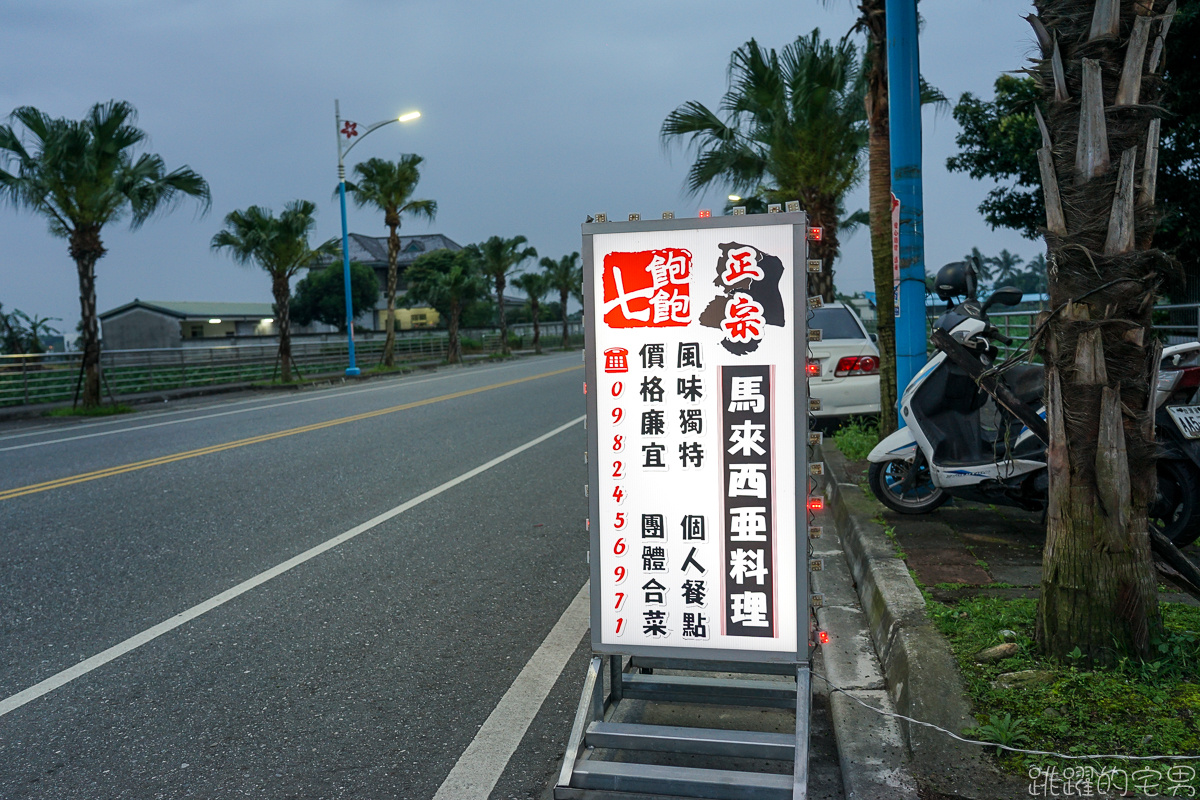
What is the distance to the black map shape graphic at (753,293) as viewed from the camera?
3.18 m

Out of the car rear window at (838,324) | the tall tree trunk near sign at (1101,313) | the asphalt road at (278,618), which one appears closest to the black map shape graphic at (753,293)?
the tall tree trunk near sign at (1101,313)

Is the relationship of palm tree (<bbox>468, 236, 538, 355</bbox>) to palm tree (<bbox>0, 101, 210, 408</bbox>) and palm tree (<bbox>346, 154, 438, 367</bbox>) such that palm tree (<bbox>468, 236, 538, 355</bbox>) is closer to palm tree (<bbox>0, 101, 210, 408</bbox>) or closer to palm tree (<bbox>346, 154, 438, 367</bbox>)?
palm tree (<bbox>346, 154, 438, 367</bbox>)

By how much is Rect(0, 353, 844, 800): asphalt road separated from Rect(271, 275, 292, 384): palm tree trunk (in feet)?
56.8

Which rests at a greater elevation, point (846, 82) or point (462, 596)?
point (846, 82)

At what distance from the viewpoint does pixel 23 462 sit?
1091 centimetres

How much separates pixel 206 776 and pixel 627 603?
5.33 ft

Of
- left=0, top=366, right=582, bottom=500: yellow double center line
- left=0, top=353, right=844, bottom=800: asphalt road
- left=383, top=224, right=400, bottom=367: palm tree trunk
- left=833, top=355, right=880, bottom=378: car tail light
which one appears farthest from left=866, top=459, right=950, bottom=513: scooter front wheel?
left=383, top=224, right=400, bottom=367: palm tree trunk

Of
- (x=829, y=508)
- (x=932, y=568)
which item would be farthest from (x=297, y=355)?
(x=932, y=568)

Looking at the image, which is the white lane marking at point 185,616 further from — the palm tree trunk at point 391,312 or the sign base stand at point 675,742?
the palm tree trunk at point 391,312

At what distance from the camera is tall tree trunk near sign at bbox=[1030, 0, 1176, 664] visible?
3201mm

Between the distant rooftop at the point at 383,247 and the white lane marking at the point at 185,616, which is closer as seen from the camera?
the white lane marking at the point at 185,616

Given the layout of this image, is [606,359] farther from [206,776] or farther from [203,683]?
[203,683]

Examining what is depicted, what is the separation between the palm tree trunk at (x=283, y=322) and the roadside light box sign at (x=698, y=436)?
25.6 m

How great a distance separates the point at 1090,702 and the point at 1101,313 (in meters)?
1.36
